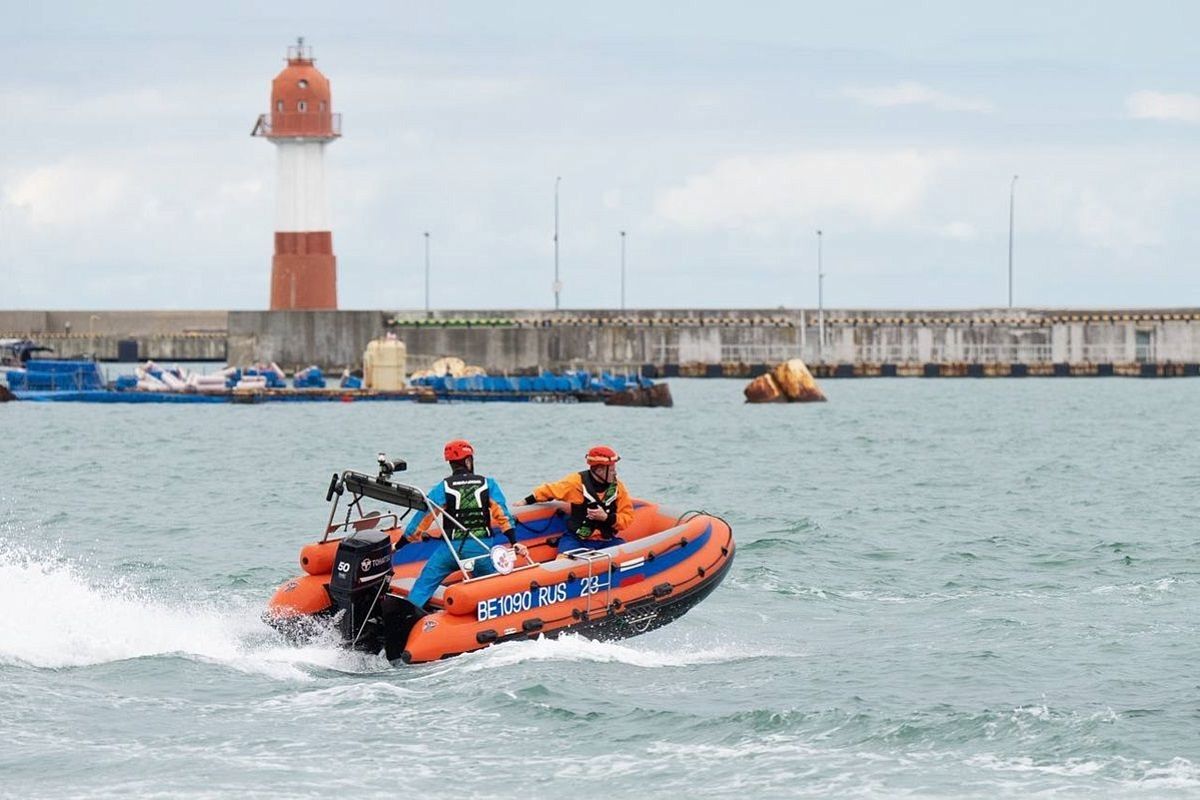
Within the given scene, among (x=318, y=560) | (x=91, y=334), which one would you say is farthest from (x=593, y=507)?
(x=91, y=334)

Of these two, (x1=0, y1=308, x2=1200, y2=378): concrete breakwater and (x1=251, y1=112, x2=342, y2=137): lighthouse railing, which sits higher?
(x1=251, y1=112, x2=342, y2=137): lighthouse railing

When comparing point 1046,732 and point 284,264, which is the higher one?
point 284,264

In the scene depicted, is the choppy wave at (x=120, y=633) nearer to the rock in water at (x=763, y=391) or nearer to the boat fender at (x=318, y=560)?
the boat fender at (x=318, y=560)

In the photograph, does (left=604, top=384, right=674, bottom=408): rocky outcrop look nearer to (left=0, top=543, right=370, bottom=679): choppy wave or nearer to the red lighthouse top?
the red lighthouse top

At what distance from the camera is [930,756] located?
1218cm

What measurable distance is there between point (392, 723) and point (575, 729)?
4.38ft

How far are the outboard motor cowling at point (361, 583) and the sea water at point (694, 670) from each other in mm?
217

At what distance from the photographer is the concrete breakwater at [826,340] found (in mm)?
88812

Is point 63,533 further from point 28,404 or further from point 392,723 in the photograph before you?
point 28,404

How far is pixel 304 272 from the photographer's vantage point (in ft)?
257

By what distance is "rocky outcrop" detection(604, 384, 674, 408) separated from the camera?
6369cm

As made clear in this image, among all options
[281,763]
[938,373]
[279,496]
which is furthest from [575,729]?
[938,373]

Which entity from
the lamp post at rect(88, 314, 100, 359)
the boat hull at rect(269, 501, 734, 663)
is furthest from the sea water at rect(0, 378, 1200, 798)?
the lamp post at rect(88, 314, 100, 359)

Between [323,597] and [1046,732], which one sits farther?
[323,597]
